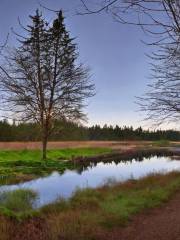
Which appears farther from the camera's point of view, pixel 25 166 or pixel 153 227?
pixel 25 166

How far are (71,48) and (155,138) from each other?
286 feet

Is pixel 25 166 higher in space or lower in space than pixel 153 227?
higher

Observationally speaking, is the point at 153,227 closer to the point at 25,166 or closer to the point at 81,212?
the point at 81,212

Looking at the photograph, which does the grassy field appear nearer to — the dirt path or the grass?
the dirt path

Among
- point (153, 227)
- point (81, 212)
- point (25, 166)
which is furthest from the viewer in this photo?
point (25, 166)

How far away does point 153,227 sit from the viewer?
28.3ft

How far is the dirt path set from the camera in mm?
7977

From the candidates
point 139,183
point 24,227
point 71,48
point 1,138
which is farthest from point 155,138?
point 24,227

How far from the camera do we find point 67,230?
7973 millimetres

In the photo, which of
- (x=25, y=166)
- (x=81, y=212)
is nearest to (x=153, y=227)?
(x=81, y=212)

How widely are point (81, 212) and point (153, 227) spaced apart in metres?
1.86

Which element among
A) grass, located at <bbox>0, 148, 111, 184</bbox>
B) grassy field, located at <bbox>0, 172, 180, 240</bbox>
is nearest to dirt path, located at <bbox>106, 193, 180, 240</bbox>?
grassy field, located at <bbox>0, 172, 180, 240</bbox>

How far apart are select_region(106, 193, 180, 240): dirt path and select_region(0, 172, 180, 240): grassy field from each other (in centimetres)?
26

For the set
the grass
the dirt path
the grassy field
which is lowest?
the dirt path
